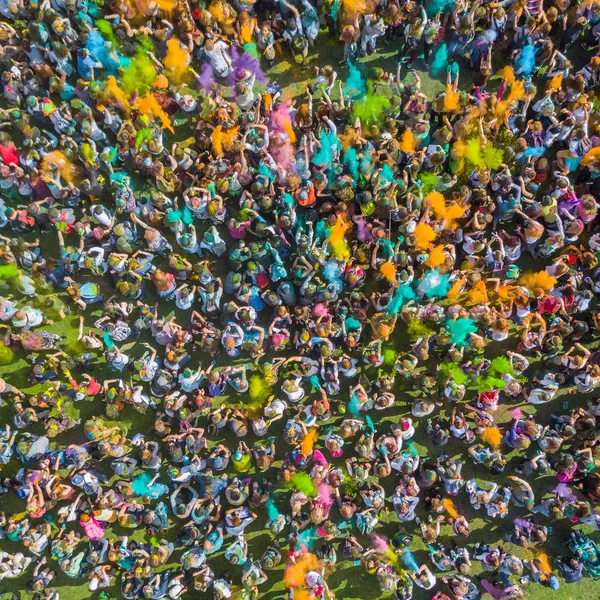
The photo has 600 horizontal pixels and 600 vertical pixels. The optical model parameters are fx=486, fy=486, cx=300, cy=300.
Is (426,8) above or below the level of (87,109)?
above

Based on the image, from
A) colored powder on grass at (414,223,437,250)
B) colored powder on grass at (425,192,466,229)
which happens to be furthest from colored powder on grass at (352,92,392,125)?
colored powder on grass at (414,223,437,250)

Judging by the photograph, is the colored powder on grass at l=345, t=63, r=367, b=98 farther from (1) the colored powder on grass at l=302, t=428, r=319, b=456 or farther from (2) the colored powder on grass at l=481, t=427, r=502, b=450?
(2) the colored powder on grass at l=481, t=427, r=502, b=450

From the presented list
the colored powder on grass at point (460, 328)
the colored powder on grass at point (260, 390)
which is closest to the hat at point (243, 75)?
the colored powder on grass at point (260, 390)

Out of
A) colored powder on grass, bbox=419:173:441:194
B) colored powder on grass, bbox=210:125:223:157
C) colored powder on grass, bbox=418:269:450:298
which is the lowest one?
colored powder on grass, bbox=418:269:450:298

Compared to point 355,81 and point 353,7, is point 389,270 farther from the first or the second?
point 353,7

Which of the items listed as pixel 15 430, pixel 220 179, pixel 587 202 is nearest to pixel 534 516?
pixel 587 202

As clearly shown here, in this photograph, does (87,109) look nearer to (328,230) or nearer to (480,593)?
(328,230)

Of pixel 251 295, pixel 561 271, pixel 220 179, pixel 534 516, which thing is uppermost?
pixel 220 179
